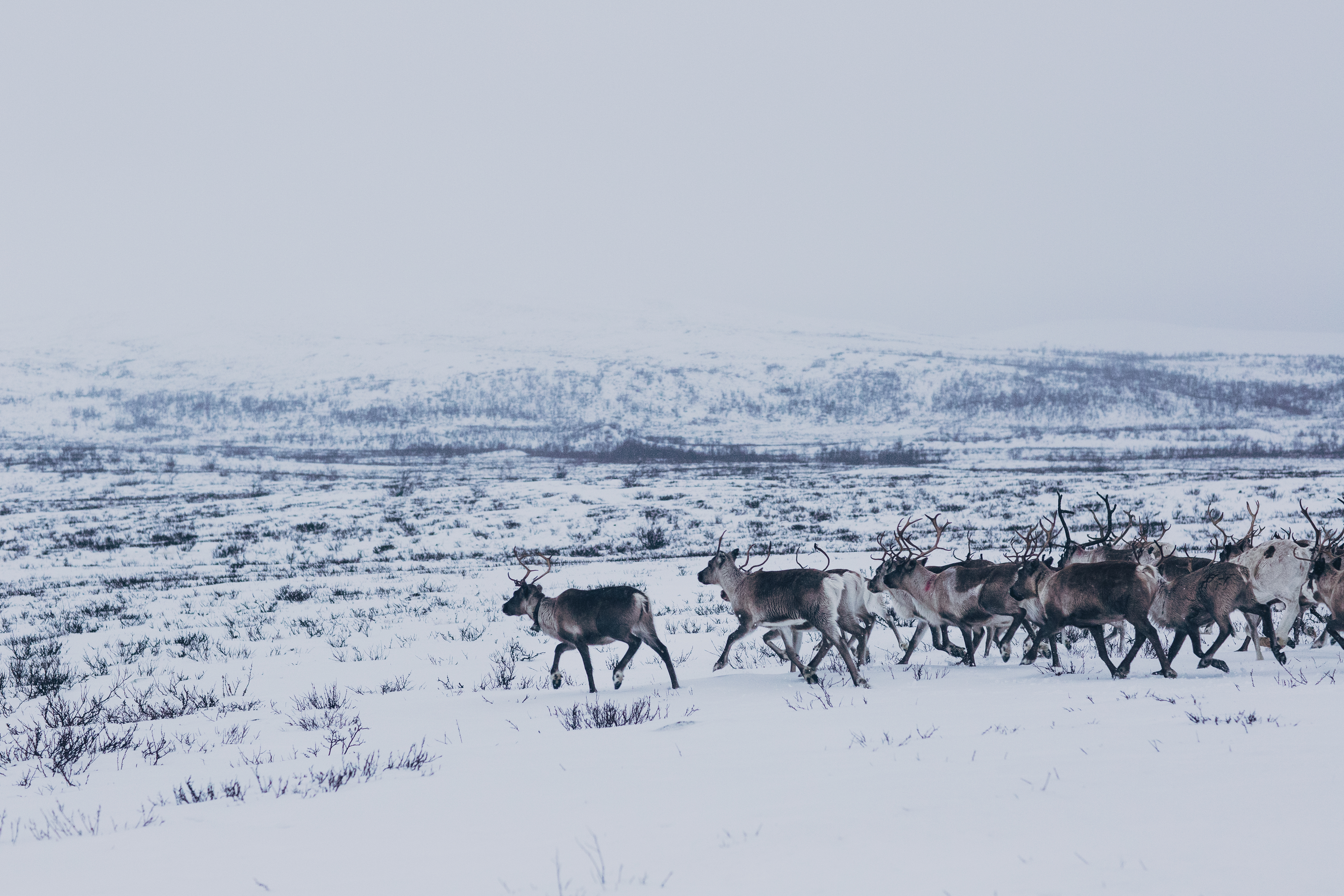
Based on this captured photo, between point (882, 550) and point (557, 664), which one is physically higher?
point (882, 550)

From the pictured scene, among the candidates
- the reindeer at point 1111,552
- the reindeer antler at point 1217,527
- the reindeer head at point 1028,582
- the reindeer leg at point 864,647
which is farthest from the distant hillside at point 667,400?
the reindeer head at point 1028,582

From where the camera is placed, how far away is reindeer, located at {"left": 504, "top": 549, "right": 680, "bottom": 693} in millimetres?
8023

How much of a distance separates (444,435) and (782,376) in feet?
160

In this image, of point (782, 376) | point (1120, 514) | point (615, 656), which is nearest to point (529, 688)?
point (615, 656)

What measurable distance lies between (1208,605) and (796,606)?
131 inches

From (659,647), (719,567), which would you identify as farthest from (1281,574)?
(659,647)

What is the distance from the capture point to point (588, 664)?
8039 millimetres

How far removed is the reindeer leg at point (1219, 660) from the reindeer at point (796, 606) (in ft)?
8.75

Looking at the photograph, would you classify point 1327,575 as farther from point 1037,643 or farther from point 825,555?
point 825,555

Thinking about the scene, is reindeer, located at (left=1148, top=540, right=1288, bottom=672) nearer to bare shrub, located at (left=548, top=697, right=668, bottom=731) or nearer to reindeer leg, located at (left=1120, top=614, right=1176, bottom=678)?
reindeer leg, located at (left=1120, top=614, right=1176, bottom=678)

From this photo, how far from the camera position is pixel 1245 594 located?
277 inches

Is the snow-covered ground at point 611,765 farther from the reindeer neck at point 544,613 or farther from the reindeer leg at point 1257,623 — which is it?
the reindeer neck at point 544,613

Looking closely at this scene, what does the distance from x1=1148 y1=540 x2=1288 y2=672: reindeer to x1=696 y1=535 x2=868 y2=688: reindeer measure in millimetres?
2497

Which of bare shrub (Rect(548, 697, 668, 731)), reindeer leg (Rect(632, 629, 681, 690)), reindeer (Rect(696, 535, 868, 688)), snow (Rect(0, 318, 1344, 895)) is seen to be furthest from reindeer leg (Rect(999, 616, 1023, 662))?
bare shrub (Rect(548, 697, 668, 731))
